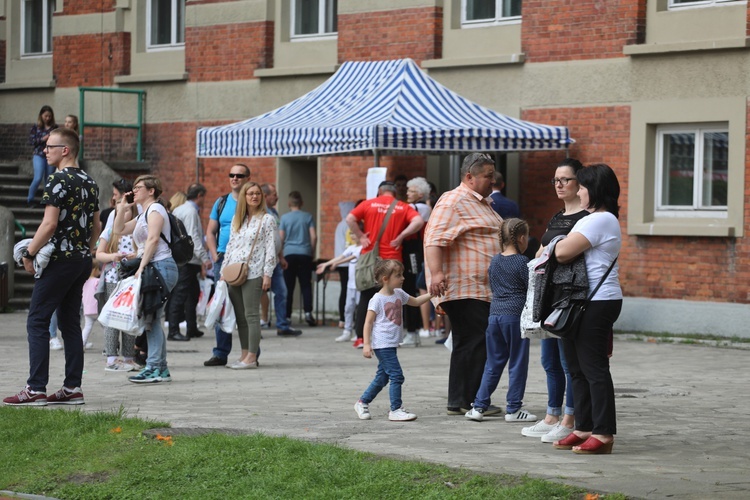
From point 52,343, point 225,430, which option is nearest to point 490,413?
point 225,430

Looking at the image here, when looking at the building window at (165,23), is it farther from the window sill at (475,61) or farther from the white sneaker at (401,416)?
the white sneaker at (401,416)

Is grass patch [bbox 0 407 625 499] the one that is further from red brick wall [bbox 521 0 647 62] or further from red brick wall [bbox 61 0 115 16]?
red brick wall [bbox 61 0 115 16]

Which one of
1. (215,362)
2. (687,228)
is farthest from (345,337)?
(687,228)

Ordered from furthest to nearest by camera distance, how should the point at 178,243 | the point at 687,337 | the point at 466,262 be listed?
the point at 687,337, the point at 178,243, the point at 466,262

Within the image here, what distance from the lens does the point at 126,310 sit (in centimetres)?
1211

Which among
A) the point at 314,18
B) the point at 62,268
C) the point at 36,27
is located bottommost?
the point at 62,268

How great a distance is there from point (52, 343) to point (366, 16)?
8.05 m

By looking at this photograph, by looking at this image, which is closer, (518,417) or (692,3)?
(518,417)

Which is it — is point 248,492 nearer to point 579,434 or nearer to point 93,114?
point 579,434

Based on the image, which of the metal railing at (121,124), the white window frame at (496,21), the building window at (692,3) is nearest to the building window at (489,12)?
the white window frame at (496,21)

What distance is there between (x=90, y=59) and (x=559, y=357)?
690 inches

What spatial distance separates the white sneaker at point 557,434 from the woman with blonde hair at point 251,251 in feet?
16.6

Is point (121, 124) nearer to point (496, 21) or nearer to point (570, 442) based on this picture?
point (496, 21)

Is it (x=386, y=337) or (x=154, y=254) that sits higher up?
(x=154, y=254)
